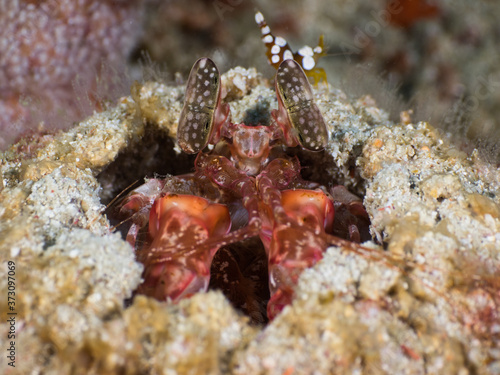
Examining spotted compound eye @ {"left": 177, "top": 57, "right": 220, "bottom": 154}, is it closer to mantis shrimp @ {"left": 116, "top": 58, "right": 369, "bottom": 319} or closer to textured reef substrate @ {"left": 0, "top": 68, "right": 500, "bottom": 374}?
mantis shrimp @ {"left": 116, "top": 58, "right": 369, "bottom": 319}

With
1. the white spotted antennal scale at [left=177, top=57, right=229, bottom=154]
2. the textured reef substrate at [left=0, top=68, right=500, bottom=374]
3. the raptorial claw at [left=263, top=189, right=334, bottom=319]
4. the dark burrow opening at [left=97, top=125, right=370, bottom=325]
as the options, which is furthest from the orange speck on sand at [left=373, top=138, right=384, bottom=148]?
the white spotted antennal scale at [left=177, top=57, right=229, bottom=154]

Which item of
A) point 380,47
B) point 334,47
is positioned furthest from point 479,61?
point 334,47

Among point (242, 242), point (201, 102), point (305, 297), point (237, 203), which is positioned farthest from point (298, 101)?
point (305, 297)

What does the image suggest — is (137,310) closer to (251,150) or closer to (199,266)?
(199,266)

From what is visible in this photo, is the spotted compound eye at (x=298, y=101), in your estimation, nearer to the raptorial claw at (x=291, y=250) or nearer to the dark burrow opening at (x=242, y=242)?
the raptorial claw at (x=291, y=250)

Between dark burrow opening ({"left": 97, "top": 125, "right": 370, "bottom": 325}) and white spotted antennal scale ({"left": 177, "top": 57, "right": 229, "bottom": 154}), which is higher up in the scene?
white spotted antennal scale ({"left": 177, "top": 57, "right": 229, "bottom": 154})

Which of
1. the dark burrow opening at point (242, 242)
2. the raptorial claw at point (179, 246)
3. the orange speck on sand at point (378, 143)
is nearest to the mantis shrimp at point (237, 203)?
the raptorial claw at point (179, 246)
